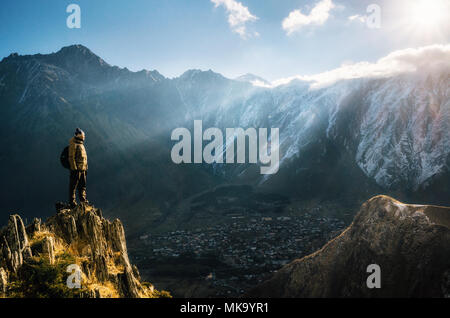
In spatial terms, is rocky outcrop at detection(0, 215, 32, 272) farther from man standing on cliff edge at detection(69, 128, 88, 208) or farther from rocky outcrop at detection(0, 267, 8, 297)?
man standing on cliff edge at detection(69, 128, 88, 208)

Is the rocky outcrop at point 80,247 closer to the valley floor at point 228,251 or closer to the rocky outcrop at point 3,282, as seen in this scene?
the rocky outcrop at point 3,282

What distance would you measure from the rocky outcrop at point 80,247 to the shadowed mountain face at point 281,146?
8374 centimetres

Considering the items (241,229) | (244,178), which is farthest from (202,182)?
(241,229)

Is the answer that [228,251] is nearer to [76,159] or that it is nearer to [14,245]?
[76,159]

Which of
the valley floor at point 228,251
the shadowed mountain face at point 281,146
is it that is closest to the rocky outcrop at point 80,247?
the valley floor at point 228,251

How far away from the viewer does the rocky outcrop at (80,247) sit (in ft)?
34.3

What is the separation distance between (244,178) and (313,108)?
177 feet

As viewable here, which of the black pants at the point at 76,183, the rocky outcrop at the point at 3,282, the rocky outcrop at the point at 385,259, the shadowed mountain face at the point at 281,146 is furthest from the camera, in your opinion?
the shadowed mountain face at the point at 281,146

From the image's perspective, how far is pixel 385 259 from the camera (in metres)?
23.8

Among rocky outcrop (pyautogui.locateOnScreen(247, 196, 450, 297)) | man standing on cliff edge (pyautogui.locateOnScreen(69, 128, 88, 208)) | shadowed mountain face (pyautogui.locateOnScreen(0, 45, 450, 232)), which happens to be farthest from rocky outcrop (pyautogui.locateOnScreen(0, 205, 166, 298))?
shadowed mountain face (pyautogui.locateOnScreen(0, 45, 450, 232))

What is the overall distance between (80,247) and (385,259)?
23.8m

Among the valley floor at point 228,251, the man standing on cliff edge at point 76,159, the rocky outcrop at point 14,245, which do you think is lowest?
the valley floor at point 228,251

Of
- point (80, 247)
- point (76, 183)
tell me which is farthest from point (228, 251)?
point (76, 183)

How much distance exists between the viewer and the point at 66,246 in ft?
41.5
